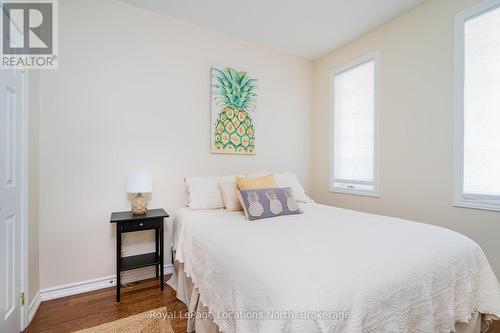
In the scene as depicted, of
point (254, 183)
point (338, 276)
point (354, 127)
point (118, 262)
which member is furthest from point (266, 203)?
point (354, 127)

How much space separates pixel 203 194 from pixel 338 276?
1.66 meters

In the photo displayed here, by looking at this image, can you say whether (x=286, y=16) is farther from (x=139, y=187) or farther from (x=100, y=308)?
(x=100, y=308)

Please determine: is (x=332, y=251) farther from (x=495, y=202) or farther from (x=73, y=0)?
(x=73, y=0)

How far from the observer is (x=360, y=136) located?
3.01 metres

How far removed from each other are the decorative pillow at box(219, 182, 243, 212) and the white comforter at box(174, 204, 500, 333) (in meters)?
0.51

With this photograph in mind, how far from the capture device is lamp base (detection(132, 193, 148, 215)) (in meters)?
2.23

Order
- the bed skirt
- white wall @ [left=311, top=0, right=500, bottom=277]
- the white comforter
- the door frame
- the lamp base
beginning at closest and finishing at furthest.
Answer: the white comforter, the bed skirt, the door frame, white wall @ [left=311, top=0, right=500, bottom=277], the lamp base

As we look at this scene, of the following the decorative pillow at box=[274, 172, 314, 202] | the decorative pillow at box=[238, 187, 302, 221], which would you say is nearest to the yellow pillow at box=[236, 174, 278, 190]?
the decorative pillow at box=[238, 187, 302, 221]

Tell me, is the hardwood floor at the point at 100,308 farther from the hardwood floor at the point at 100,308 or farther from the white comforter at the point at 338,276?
the white comforter at the point at 338,276

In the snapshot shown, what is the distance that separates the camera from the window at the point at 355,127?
2.85 metres

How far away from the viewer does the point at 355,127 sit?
3.07 m

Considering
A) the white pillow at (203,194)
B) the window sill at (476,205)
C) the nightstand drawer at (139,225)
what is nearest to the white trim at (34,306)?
the nightstand drawer at (139,225)

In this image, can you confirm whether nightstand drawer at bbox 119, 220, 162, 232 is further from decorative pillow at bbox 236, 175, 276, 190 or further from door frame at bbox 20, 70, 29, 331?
decorative pillow at bbox 236, 175, 276, 190

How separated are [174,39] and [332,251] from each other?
269cm
